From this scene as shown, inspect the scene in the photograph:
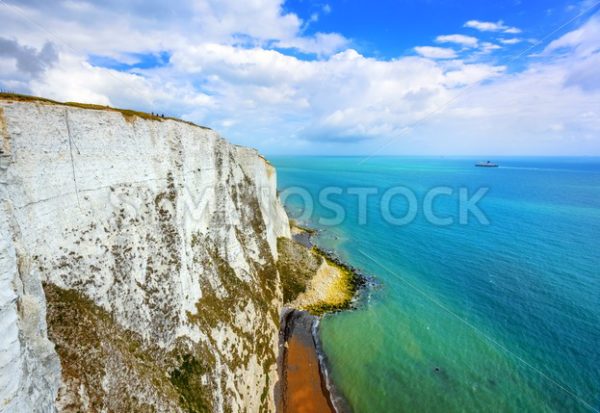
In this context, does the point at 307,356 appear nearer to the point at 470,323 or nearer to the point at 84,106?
the point at 470,323

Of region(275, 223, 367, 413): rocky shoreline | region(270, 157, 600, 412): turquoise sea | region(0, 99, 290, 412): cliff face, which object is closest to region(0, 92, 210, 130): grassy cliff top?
region(0, 99, 290, 412): cliff face

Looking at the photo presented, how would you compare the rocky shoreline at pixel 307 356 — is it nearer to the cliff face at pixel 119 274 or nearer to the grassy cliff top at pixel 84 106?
the cliff face at pixel 119 274

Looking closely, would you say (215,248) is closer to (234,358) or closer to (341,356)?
(234,358)

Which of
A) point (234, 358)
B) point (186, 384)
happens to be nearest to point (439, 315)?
point (234, 358)

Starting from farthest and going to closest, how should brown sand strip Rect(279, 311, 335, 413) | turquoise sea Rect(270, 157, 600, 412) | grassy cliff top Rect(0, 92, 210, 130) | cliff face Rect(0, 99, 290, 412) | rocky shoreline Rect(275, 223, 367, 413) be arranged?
turquoise sea Rect(270, 157, 600, 412)
rocky shoreline Rect(275, 223, 367, 413)
brown sand strip Rect(279, 311, 335, 413)
grassy cliff top Rect(0, 92, 210, 130)
cliff face Rect(0, 99, 290, 412)

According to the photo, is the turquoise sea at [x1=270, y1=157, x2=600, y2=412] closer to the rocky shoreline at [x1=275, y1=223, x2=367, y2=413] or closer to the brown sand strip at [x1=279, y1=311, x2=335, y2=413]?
the rocky shoreline at [x1=275, y1=223, x2=367, y2=413]

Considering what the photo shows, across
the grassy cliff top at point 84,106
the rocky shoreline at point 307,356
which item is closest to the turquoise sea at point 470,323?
the rocky shoreline at point 307,356
